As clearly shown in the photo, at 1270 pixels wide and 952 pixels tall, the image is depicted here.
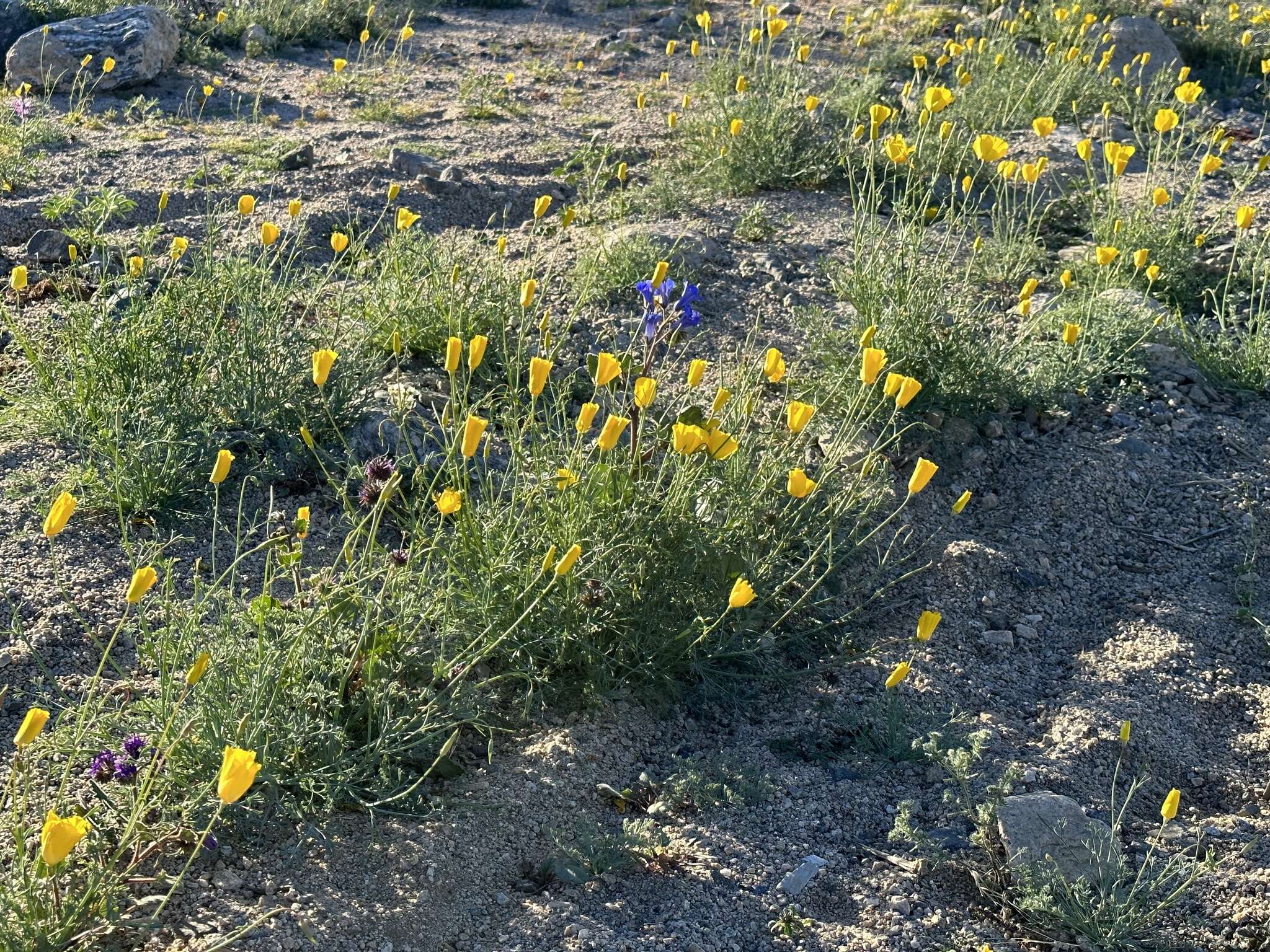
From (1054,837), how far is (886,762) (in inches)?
16.4

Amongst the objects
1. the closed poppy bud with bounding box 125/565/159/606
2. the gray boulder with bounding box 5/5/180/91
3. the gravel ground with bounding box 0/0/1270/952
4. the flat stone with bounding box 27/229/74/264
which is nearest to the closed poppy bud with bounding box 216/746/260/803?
the closed poppy bud with bounding box 125/565/159/606

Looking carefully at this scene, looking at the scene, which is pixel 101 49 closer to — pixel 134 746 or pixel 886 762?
pixel 134 746

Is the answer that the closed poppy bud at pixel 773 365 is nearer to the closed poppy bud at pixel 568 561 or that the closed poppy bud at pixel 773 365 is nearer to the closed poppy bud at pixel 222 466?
the closed poppy bud at pixel 568 561

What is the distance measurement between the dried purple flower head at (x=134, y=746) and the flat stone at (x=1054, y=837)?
1725 millimetres

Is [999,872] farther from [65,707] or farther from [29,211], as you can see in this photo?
[29,211]

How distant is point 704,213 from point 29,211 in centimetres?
274

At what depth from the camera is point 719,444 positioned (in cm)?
269

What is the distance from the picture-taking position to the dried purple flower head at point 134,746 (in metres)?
2.37

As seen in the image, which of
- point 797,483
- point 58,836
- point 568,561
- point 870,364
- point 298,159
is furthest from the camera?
point 298,159

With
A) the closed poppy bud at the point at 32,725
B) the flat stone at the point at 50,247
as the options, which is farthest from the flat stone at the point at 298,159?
the closed poppy bud at the point at 32,725

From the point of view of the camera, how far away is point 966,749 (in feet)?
9.26

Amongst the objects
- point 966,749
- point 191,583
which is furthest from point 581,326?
point 966,749

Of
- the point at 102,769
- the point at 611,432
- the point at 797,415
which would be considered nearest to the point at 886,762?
the point at 797,415

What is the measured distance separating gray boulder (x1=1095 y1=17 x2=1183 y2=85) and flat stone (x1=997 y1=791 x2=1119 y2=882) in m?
6.26
